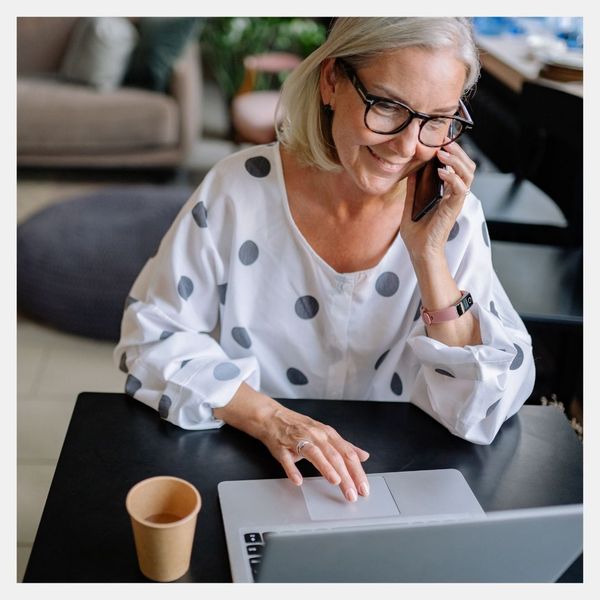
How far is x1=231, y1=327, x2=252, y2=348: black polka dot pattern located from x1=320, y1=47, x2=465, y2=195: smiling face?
33 centimetres

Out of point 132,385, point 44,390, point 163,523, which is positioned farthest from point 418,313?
point 44,390

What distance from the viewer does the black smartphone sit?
3.84ft

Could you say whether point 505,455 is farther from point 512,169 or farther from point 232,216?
point 512,169

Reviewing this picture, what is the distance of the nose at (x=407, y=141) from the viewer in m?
1.09

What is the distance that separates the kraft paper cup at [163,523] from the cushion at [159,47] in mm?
3270

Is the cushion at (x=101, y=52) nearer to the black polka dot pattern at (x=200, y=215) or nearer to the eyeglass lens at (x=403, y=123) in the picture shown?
the black polka dot pattern at (x=200, y=215)

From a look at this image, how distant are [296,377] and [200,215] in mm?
361

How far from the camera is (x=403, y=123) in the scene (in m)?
1.09

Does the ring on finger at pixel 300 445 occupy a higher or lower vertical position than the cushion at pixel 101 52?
lower

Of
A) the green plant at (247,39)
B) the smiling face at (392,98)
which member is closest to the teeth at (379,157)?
the smiling face at (392,98)

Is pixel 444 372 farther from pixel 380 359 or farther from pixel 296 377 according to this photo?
pixel 296 377

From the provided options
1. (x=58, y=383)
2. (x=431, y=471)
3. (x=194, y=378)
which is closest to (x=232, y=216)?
(x=194, y=378)

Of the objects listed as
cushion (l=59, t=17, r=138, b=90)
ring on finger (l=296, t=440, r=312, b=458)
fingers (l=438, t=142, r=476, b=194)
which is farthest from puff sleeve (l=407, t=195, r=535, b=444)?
cushion (l=59, t=17, r=138, b=90)

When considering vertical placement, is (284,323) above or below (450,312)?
below
